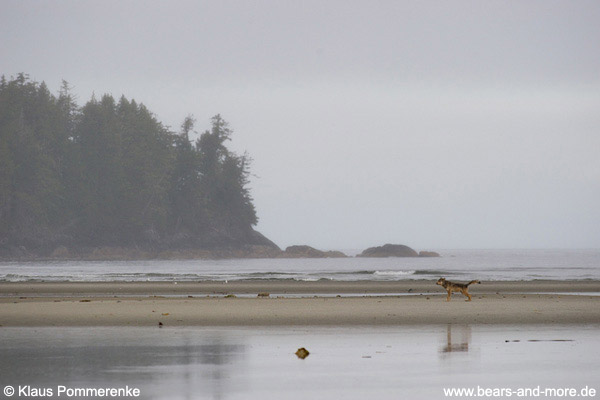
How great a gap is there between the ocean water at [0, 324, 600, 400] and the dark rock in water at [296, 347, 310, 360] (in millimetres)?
179

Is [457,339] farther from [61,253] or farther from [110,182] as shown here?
[110,182]

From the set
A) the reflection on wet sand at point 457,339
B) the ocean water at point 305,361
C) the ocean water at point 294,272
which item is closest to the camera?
the ocean water at point 305,361

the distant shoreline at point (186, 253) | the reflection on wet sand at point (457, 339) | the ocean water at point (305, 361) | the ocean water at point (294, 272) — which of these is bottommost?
the ocean water at point (305, 361)

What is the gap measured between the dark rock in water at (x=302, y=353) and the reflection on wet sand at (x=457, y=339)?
9.17ft

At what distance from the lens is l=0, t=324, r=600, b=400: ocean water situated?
13.9m

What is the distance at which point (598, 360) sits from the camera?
1681 cm

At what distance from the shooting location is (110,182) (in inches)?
7082

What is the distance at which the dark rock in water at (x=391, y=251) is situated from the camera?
18962 cm

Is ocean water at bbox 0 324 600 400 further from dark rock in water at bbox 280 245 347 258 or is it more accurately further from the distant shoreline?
dark rock in water at bbox 280 245 347 258

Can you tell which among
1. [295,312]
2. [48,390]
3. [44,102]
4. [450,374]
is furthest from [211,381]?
[44,102]

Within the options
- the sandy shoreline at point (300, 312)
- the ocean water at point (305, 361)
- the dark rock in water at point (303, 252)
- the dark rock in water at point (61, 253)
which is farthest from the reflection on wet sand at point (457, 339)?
the dark rock in water at point (303, 252)

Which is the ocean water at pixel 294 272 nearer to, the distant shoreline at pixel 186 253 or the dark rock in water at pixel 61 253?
the distant shoreline at pixel 186 253

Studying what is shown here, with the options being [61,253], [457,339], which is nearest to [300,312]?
[457,339]

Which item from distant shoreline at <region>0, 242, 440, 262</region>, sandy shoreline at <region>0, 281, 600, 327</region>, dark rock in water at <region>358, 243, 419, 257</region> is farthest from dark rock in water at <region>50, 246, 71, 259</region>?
sandy shoreline at <region>0, 281, 600, 327</region>
